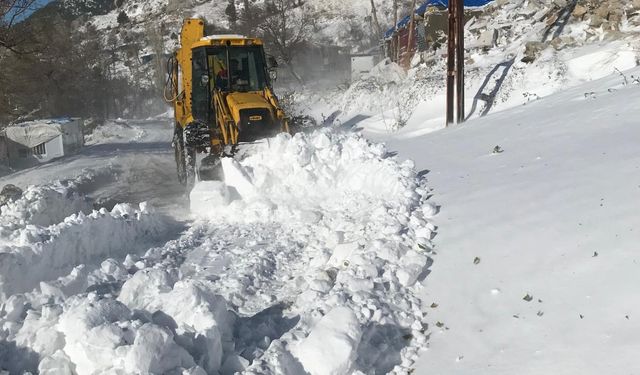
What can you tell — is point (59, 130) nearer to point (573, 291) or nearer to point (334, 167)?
point (334, 167)

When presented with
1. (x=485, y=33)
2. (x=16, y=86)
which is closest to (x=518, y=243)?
(x=485, y=33)

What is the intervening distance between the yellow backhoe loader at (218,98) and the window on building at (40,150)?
1190cm

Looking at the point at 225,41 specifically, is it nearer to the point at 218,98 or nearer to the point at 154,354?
the point at 218,98

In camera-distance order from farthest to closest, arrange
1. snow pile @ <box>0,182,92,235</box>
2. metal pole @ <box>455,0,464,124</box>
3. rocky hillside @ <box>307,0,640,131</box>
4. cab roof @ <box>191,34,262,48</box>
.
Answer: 1. rocky hillside @ <box>307,0,640,131</box>
2. metal pole @ <box>455,0,464,124</box>
3. cab roof @ <box>191,34,262,48</box>
4. snow pile @ <box>0,182,92,235</box>

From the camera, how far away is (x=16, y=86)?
22.9m

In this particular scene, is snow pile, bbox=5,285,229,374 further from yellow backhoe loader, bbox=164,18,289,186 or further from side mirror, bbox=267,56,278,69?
side mirror, bbox=267,56,278,69

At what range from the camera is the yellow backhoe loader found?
1019 centimetres

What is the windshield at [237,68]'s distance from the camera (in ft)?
36.7

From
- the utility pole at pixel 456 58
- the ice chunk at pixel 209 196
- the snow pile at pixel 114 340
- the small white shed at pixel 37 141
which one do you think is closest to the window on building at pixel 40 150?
the small white shed at pixel 37 141

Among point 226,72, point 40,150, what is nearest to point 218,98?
point 226,72

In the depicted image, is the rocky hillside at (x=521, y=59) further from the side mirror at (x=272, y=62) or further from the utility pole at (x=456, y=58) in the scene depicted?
the side mirror at (x=272, y=62)

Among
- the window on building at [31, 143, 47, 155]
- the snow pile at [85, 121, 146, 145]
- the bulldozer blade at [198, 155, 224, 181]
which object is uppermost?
the bulldozer blade at [198, 155, 224, 181]

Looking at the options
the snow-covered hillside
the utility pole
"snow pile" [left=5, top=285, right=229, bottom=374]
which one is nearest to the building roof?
the snow-covered hillside

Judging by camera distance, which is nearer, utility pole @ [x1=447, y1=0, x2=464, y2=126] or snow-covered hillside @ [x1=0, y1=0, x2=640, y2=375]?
snow-covered hillside @ [x1=0, y1=0, x2=640, y2=375]
